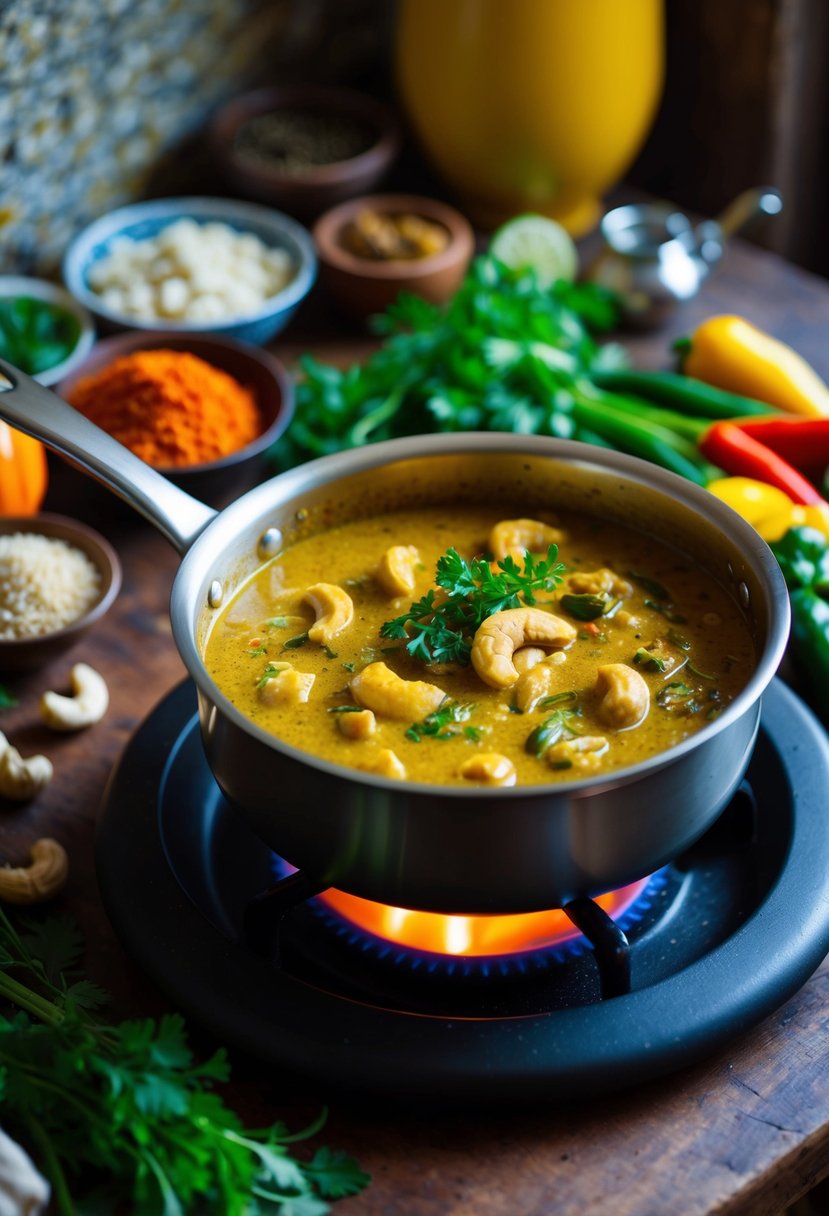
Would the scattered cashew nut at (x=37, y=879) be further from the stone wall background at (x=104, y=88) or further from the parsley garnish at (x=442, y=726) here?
the stone wall background at (x=104, y=88)

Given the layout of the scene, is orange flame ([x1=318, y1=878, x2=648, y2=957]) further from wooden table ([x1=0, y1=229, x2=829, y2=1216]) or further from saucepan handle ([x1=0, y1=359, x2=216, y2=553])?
saucepan handle ([x1=0, y1=359, x2=216, y2=553])

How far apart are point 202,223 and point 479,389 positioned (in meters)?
0.87

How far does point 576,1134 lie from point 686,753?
0.39 m

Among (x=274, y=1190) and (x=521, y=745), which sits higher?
(x=521, y=745)

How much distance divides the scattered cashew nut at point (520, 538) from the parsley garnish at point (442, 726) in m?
0.26

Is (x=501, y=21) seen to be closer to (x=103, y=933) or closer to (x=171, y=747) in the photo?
(x=171, y=747)

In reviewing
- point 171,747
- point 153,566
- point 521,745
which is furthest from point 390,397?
→ point 521,745

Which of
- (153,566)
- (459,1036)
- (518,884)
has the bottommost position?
(153,566)

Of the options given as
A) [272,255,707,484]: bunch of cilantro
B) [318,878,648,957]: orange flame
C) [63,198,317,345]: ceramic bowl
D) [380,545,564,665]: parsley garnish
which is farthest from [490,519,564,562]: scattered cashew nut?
[63,198,317,345]: ceramic bowl

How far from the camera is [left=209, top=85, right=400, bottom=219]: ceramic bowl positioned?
8.96ft

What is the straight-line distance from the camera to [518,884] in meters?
1.17

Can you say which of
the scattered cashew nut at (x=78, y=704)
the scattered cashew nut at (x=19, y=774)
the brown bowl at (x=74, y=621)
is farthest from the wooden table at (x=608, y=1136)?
the brown bowl at (x=74, y=621)

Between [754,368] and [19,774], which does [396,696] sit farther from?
[754,368]

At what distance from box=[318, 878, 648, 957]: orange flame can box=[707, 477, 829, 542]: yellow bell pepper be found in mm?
781
